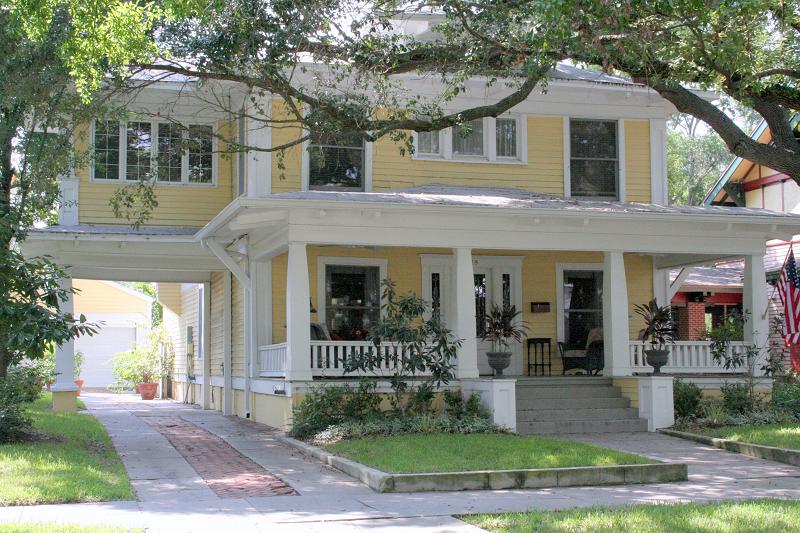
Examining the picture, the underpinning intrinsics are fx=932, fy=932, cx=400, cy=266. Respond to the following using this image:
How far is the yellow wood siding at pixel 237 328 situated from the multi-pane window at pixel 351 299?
2400 millimetres

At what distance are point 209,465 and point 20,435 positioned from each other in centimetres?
269

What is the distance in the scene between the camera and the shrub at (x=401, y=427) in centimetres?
1363

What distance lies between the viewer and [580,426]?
1595 cm

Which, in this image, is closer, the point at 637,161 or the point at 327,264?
the point at 327,264

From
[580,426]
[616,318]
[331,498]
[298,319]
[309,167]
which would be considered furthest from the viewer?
[309,167]

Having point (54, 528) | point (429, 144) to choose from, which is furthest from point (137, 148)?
point (54, 528)

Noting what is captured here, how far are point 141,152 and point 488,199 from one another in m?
7.32

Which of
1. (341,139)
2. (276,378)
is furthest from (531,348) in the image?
(341,139)

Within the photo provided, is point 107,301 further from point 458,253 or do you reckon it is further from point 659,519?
point 659,519

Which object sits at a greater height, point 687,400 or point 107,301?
point 107,301

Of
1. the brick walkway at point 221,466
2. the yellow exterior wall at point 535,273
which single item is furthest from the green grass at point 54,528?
the yellow exterior wall at point 535,273

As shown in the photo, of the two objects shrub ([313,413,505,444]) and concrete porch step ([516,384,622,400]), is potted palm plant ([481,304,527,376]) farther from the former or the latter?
shrub ([313,413,505,444])

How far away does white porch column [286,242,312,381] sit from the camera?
15148mm

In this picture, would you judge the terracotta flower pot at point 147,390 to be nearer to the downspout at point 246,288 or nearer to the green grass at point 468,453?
the downspout at point 246,288
